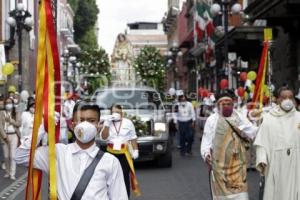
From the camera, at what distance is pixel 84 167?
15.8 ft

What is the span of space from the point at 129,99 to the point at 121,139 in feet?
21.8

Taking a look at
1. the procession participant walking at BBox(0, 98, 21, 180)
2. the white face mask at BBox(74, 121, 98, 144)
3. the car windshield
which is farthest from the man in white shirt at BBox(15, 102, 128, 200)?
the car windshield

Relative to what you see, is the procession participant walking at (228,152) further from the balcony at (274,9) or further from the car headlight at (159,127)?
the balcony at (274,9)

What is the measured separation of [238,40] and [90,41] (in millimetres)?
64116

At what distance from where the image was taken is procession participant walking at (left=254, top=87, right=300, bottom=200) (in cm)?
793

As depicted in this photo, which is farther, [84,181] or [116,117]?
[116,117]

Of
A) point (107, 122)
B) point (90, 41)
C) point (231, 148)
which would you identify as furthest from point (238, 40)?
point (90, 41)

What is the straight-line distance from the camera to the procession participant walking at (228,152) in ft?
26.7

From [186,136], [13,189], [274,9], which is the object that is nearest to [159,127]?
[186,136]

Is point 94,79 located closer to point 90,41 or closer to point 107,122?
point 90,41

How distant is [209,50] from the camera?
4212cm

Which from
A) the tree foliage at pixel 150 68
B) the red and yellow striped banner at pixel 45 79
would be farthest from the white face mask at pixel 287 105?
the tree foliage at pixel 150 68

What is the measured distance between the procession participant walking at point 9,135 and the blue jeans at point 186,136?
5713mm

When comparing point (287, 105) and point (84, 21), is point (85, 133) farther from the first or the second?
point (84, 21)
